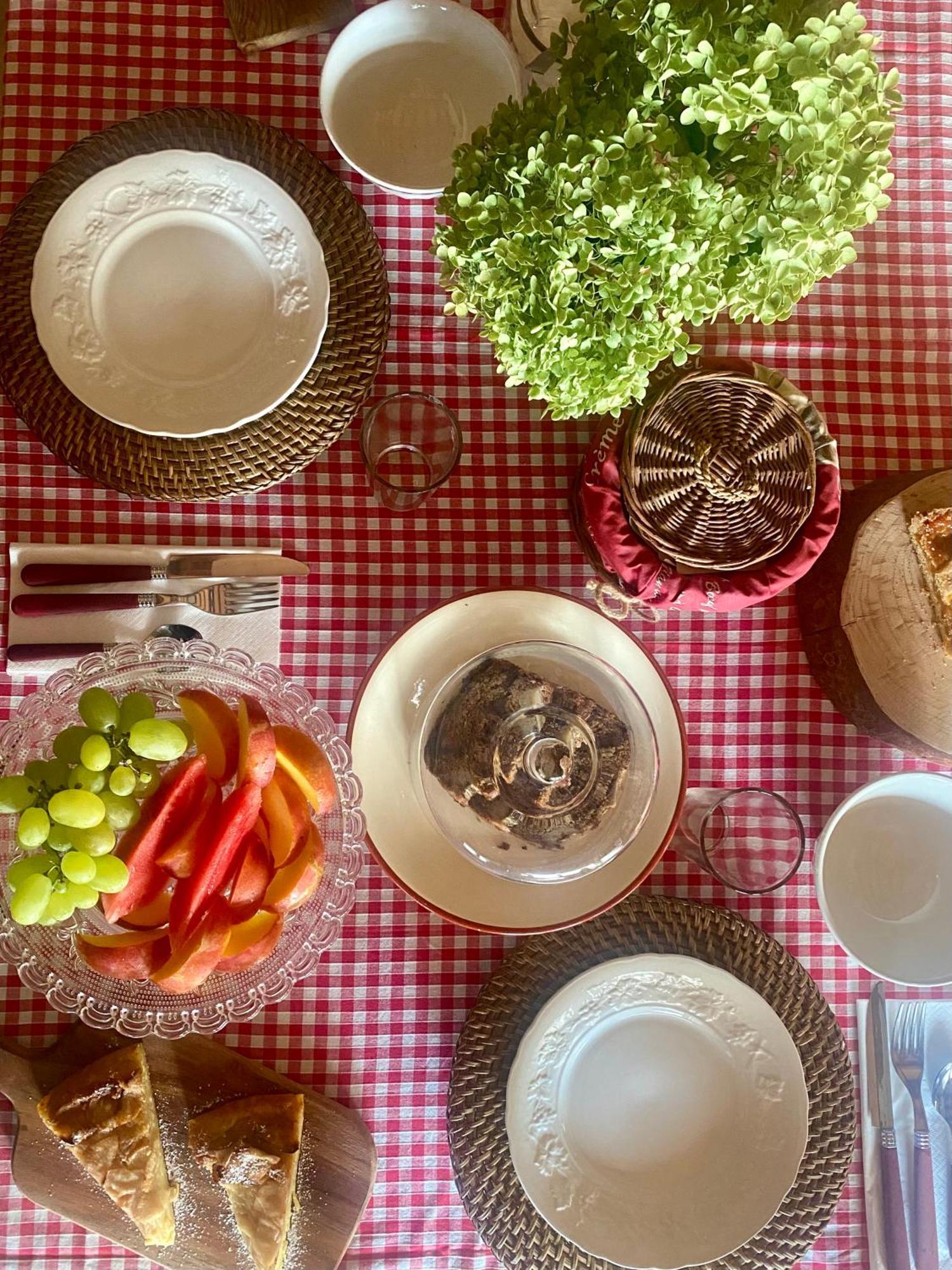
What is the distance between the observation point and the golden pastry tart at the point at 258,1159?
3.45 feet

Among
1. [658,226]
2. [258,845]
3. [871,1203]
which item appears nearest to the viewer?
[658,226]

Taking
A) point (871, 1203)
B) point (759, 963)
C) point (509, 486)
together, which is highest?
point (509, 486)

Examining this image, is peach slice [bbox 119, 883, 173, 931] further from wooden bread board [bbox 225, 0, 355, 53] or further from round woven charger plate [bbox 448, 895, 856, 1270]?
wooden bread board [bbox 225, 0, 355, 53]

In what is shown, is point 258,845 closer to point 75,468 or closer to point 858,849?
point 75,468

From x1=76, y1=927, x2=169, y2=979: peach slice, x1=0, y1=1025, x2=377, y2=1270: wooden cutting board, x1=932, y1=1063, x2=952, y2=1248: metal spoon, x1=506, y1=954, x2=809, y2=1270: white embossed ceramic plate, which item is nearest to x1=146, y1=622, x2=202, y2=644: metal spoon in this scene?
x1=76, y1=927, x2=169, y2=979: peach slice

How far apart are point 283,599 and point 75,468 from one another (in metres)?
0.27

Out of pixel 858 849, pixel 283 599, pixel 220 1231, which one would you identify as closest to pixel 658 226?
pixel 283 599

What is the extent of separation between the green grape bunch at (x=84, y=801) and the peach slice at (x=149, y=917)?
2.0 inches

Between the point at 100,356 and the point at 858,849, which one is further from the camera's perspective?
the point at 858,849

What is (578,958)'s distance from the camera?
1.12 metres

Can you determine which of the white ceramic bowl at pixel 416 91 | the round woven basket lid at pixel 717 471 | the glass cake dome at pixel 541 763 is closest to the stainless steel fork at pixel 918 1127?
the glass cake dome at pixel 541 763

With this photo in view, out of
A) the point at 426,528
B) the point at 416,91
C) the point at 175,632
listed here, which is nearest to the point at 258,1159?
the point at 175,632

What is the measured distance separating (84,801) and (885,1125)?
986 mm

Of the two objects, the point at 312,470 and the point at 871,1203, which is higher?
the point at 312,470
